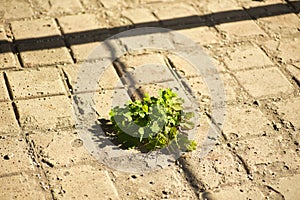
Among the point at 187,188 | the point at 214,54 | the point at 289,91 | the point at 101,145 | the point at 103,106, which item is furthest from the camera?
the point at 214,54

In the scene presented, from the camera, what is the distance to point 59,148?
3.99 meters

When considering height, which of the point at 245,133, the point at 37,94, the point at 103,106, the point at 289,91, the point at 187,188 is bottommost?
the point at 187,188

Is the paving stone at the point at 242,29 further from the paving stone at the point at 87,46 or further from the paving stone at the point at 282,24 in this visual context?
the paving stone at the point at 87,46

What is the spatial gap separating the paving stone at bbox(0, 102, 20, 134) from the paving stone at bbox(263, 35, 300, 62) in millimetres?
2366

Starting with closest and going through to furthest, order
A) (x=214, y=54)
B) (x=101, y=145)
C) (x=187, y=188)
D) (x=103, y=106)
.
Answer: (x=187, y=188), (x=101, y=145), (x=103, y=106), (x=214, y=54)

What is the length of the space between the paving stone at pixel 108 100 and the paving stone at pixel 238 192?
1.08 metres

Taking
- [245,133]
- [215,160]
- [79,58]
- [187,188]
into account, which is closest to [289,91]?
[245,133]

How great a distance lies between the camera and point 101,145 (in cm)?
405

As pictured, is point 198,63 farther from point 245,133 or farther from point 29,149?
point 29,149

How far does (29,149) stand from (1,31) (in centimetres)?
166

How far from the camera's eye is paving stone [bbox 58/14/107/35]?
5289 mm

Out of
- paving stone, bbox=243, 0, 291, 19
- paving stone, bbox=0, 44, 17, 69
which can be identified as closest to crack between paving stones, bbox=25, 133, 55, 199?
paving stone, bbox=0, 44, 17, 69

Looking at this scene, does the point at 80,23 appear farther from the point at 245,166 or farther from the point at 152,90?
the point at 245,166

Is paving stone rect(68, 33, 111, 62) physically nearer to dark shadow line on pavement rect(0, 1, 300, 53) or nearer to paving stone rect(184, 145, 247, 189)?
dark shadow line on pavement rect(0, 1, 300, 53)
